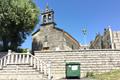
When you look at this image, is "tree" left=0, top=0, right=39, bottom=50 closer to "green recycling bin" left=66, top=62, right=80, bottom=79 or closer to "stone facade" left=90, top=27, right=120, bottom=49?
"stone facade" left=90, top=27, right=120, bottom=49

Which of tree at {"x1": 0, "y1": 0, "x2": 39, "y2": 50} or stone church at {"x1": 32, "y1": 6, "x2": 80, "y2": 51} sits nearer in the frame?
tree at {"x1": 0, "y1": 0, "x2": 39, "y2": 50}

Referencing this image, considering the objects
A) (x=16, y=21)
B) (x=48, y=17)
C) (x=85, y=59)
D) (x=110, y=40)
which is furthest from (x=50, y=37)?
(x=85, y=59)

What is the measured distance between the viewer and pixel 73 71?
45.2 ft

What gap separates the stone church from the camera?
108 ft

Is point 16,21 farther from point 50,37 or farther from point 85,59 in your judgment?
point 50,37

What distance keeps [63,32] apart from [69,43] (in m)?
1.98

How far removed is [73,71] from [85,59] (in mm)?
2096

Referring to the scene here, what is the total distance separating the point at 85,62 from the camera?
50.8ft

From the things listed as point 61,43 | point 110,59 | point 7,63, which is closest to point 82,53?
point 110,59

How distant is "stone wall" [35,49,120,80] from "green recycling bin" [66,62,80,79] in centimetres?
130

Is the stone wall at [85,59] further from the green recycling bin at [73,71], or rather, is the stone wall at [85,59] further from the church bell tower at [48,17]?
the church bell tower at [48,17]

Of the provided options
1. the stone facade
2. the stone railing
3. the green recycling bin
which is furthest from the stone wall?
the stone facade

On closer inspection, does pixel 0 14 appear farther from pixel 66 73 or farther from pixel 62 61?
pixel 66 73

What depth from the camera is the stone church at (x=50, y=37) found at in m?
32.8
